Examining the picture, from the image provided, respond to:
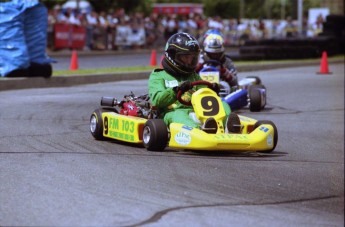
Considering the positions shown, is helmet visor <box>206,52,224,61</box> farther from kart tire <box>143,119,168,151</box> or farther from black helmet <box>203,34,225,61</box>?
kart tire <box>143,119,168,151</box>

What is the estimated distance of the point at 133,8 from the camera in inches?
2218

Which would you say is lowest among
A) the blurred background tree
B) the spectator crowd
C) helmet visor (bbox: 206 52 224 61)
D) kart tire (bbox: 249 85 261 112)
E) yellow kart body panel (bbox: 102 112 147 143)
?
the blurred background tree

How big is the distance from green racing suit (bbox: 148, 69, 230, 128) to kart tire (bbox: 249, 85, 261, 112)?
4.22 metres

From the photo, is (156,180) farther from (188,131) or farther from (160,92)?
(160,92)

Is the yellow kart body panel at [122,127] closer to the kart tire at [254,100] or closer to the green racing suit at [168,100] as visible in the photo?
the green racing suit at [168,100]

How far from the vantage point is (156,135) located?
889 centimetres

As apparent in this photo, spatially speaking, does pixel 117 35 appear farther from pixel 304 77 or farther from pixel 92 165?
pixel 92 165

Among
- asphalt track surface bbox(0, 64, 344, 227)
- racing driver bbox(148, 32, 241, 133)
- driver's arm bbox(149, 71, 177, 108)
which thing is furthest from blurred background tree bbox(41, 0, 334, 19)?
driver's arm bbox(149, 71, 177, 108)

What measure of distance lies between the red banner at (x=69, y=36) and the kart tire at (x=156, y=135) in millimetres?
22763

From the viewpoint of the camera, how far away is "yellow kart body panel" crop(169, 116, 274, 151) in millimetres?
8727

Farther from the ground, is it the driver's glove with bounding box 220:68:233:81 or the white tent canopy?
the driver's glove with bounding box 220:68:233:81

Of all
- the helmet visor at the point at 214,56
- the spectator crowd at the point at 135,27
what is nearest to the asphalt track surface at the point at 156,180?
the helmet visor at the point at 214,56

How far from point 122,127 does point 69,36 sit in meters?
23.3

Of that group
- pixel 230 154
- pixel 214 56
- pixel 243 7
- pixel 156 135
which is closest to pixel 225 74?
pixel 214 56
